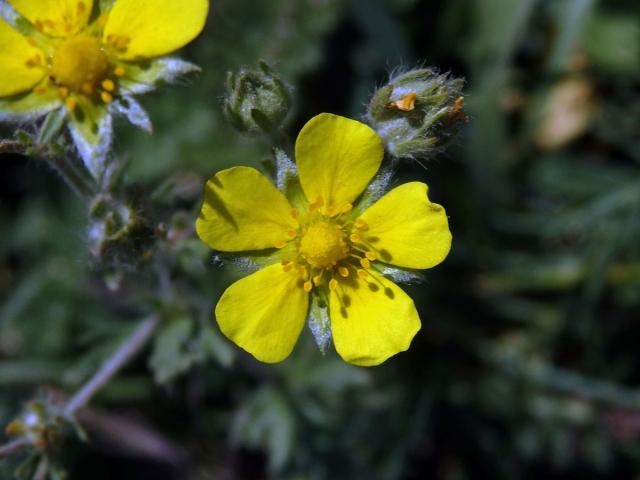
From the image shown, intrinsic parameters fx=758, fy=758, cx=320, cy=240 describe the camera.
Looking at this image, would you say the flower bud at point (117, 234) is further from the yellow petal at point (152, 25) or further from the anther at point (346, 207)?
the anther at point (346, 207)

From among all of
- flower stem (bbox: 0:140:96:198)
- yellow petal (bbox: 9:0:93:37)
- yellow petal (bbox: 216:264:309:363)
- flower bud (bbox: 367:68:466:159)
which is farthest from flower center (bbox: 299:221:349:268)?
yellow petal (bbox: 9:0:93:37)

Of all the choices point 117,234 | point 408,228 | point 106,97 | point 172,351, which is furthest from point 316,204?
point 172,351

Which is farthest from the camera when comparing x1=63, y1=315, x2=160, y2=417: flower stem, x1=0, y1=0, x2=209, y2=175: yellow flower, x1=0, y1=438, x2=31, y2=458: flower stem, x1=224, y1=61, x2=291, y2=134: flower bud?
x1=63, y1=315, x2=160, y2=417: flower stem

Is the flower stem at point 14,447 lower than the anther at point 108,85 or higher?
lower

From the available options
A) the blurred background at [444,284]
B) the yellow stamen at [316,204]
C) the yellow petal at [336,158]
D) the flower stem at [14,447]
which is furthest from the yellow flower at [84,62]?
the blurred background at [444,284]

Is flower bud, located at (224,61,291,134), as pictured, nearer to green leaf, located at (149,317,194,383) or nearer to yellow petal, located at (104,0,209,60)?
yellow petal, located at (104,0,209,60)

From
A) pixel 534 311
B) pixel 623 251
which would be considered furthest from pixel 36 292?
pixel 623 251
